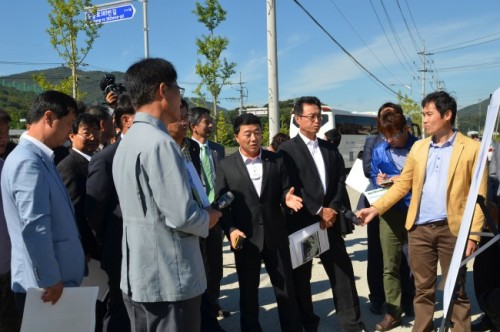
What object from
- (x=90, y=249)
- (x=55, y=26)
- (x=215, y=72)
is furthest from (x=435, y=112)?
(x=215, y=72)

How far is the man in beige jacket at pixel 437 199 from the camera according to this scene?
10.3 feet

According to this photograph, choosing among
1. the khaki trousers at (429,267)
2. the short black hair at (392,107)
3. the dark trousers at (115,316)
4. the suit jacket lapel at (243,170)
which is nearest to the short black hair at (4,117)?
the dark trousers at (115,316)

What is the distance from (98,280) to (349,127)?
23998 mm

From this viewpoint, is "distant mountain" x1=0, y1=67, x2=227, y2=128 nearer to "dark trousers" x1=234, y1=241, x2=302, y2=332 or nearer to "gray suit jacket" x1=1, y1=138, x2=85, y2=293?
"gray suit jacket" x1=1, y1=138, x2=85, y2=293

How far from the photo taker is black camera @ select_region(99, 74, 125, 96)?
4.68 m

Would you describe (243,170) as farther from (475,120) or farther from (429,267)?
(475,120)

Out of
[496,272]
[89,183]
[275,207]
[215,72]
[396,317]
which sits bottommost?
[396,317]

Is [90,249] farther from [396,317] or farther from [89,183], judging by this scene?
[396,317]

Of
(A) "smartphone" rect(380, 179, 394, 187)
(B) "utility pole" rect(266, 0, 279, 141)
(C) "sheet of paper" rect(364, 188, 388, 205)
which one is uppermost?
(B) "utility pole" rect(266, 0, 279, 141)

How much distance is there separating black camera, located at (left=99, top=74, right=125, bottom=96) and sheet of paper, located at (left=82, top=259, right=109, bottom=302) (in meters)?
2.16

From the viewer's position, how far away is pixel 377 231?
14.4ft

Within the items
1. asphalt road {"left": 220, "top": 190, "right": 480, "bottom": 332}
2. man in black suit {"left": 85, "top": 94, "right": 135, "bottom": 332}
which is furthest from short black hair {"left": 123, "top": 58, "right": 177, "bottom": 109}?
asphalt road {"left": 220, "top": 190, "right": 480, "bottom": 332}

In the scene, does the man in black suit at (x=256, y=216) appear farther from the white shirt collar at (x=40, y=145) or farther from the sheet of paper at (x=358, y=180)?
the sheet of paper at (x=358, y=180)

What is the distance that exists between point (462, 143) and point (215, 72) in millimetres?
15881
